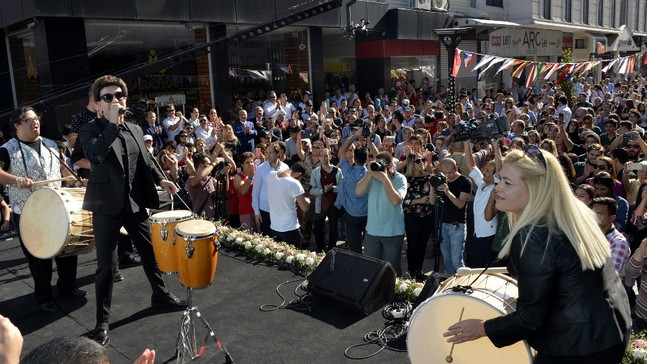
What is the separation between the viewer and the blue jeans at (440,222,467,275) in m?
6.51

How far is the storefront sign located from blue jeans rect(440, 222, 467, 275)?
21.6m

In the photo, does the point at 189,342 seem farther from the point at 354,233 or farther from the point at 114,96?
the point at 354,233

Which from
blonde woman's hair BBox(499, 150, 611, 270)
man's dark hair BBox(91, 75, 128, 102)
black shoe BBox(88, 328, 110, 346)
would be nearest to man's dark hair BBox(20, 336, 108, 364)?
blonde woman's hair BBox(499, 150, 611, 270)

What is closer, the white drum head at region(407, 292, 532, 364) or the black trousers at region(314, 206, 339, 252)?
the white drum head at region(407, 292, 532, 364)

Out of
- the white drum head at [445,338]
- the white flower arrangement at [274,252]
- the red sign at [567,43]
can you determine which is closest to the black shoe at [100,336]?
the white flower arrangement at [274,252]

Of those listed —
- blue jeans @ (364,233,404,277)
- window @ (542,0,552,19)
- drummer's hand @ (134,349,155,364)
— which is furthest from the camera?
window @ (542,0,552,19)

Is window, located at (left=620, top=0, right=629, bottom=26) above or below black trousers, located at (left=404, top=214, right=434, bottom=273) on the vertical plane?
above

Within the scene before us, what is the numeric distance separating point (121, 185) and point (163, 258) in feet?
2.30

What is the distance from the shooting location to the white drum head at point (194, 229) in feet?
13.0

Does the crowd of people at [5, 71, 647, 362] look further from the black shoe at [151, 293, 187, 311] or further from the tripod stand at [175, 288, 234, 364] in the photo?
the tripod stand at [175, 288, 234, 364]

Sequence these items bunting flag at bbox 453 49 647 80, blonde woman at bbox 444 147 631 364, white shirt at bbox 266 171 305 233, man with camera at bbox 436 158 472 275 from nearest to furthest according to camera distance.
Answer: blonde woman at bbox 444 147 631 364 < man with camera at bbox 436 158 472 275 < white shirt at bbox 266 171 305 233 < bunting flag at bbox 453 49 647 80

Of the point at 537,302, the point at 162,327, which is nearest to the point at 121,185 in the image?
the point at 162,327

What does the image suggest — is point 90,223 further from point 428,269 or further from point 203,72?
point 203,72

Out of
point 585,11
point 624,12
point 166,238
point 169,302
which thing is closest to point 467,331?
point 166,238
